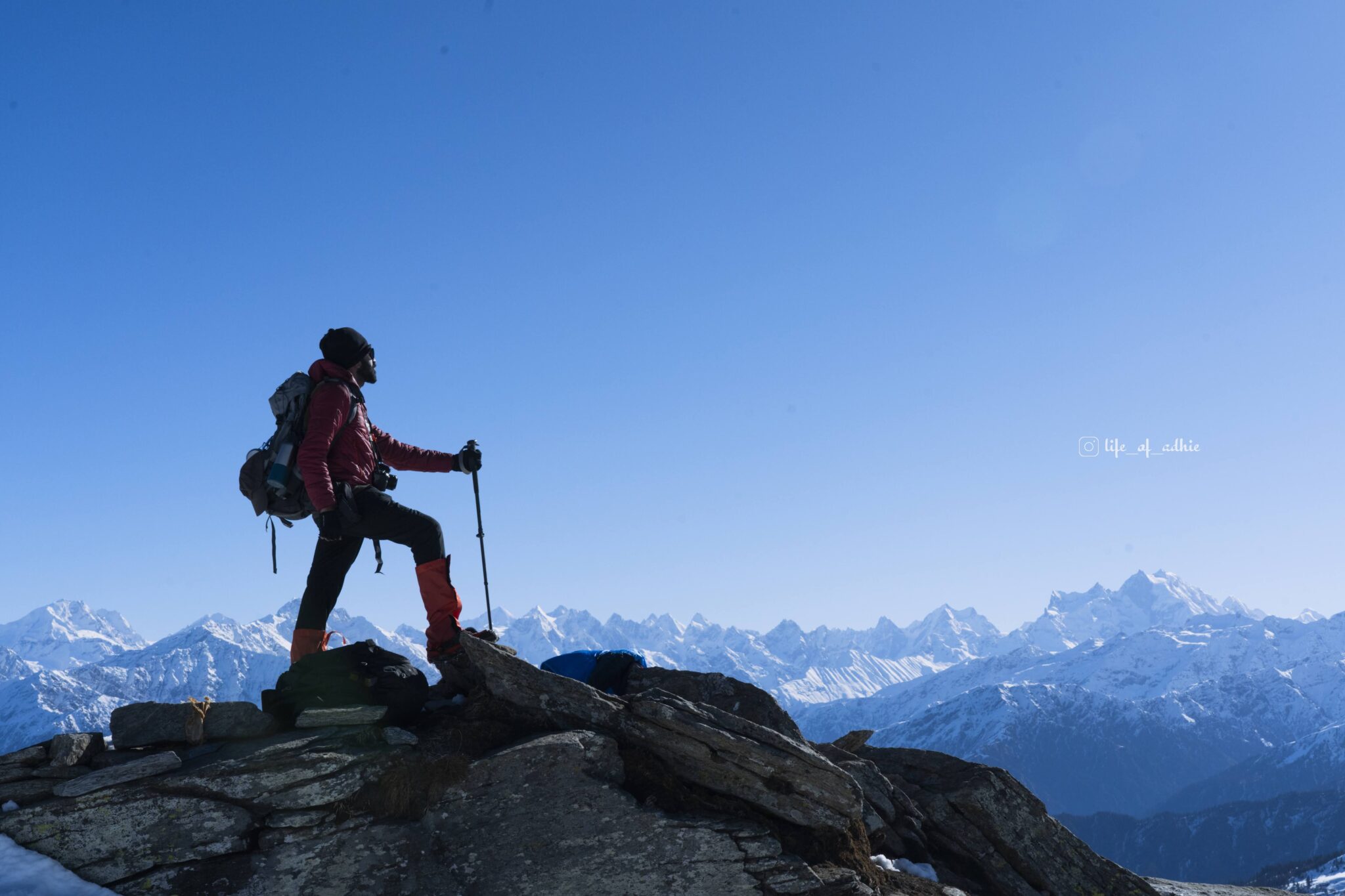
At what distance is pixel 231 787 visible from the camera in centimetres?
1148

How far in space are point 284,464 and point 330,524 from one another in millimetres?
1030

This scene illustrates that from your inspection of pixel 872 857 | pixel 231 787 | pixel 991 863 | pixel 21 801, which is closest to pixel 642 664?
pixel 872 857

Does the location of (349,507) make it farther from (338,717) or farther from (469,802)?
(469,802)

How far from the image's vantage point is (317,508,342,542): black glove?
1320 centimetres

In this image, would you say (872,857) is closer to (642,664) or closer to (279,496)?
(642,664)

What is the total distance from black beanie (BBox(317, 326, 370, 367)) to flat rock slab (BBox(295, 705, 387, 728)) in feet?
16.0

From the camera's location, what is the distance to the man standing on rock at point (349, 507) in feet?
43.2

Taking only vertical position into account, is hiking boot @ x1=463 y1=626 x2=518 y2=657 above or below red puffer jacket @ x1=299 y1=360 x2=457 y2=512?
→ below

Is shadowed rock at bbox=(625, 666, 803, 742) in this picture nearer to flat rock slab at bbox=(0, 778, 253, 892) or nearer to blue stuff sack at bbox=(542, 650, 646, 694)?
blue stuff sack at bbox=(542, 650, 646, 694)

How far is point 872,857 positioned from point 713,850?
3.47 meters

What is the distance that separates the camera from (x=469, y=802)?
11.9 metres

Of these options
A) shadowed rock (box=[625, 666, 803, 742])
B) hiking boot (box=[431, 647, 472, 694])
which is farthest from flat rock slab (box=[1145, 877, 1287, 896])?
hiking boot (box=[431, 647, 472, 694])

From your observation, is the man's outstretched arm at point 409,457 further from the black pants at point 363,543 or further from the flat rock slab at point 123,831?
the flat rock slab at point 123,831

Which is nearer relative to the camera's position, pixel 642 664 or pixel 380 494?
pixel 380 494
